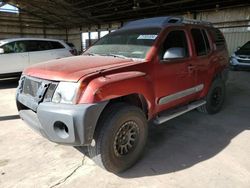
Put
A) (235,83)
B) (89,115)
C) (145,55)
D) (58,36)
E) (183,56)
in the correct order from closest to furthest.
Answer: (89,115), (145,55), (183,56), (235,83), (58,36)

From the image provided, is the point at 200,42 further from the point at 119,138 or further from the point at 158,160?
the point at 119,138

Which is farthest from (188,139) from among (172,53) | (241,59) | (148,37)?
(241,59)

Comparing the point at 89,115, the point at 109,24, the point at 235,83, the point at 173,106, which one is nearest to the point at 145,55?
the point at 173,106

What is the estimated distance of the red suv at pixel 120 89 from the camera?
2.56m

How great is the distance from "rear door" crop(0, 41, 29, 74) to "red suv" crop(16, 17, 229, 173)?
5677 millimetres

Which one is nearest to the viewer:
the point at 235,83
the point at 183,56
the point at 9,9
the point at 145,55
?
the point at 145,55

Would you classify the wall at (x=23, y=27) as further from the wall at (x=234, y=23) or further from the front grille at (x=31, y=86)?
the front grille at (x=31, y=86)

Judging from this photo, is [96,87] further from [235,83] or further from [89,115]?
[235,83]

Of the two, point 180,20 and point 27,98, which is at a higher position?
point 180,20

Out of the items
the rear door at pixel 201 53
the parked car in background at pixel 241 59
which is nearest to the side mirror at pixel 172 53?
the rear door at pixel 201 53

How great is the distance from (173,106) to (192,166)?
1.08 m

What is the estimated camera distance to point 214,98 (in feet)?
16.8

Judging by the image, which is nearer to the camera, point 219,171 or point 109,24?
point 219,171

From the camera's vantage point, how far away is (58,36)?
26000 millimetres
